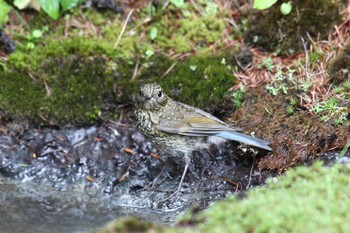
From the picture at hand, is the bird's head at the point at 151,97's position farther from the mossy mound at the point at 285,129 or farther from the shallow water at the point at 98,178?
the mossy mound at the point at 285,129

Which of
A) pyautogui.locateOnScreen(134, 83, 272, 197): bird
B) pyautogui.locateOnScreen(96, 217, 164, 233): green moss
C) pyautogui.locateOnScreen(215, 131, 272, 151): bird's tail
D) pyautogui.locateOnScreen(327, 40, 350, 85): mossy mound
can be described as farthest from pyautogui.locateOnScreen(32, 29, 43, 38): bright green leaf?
pyautogui.locateOnScreen(96, 217, 164, 233): green moss

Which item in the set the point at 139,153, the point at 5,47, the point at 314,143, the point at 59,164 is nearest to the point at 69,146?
the point at 59,164

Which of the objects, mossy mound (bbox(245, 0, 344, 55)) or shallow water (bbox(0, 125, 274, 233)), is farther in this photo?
mossy mound (bbox(245, 0, 344, 55))

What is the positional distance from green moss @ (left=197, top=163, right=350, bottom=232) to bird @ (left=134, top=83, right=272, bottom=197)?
1.67 meters

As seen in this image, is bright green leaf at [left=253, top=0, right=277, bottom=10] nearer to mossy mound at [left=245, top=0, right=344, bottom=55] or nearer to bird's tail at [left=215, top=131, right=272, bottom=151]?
mossy mound at [left=245, top=0, right=344, bottom=55]

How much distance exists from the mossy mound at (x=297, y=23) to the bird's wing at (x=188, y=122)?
5.05 ft

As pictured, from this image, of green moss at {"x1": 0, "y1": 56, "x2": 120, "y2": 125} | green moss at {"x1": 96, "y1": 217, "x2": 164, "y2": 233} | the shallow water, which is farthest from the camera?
green moss at {"x1": 0, "y1": 56, "x2": 120, "y2": 125}

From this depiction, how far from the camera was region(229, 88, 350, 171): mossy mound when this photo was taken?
18.8 ft

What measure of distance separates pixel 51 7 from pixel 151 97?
188cm

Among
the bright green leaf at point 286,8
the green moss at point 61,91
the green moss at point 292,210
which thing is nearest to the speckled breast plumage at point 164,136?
the green moss at point 61,91

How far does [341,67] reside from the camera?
6.52m

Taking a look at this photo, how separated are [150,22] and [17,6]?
1671mm

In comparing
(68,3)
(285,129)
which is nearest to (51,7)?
(68,3)

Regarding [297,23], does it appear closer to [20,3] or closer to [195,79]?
[195,79]
